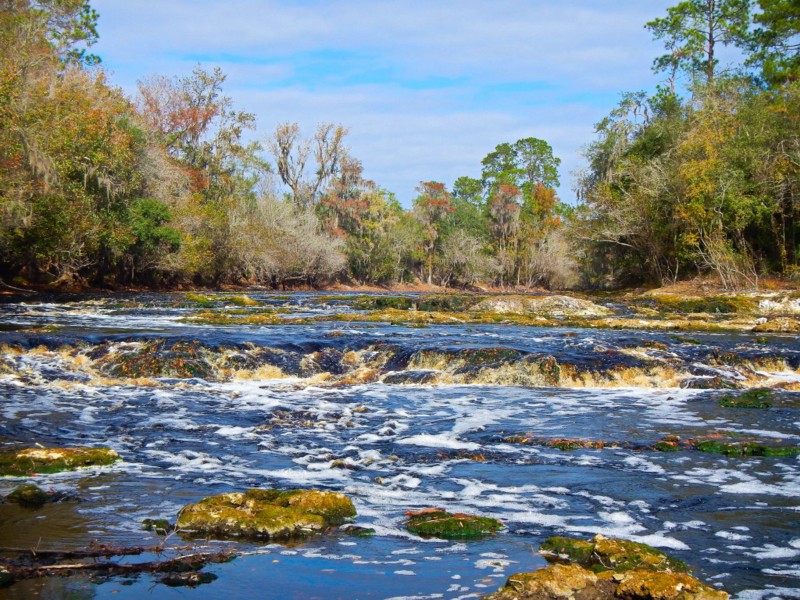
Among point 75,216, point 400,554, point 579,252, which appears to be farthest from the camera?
point 579,252

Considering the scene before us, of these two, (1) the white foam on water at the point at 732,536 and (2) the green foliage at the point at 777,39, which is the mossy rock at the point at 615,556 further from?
(2) the green foliage at the point at 777,39

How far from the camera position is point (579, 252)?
44.1 meters

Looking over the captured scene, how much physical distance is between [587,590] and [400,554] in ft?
4.30

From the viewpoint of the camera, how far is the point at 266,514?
4.67m

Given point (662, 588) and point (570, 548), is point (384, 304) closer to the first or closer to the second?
point (570, 548)

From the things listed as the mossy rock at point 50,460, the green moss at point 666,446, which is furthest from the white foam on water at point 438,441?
the mossy rock at point 50,460

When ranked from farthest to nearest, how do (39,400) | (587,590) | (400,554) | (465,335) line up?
(465,335), (39,400), (400,554), (587,590)

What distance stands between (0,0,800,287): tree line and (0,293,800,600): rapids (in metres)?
12.2

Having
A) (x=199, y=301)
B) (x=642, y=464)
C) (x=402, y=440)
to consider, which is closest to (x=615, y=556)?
(x=642, y=464)

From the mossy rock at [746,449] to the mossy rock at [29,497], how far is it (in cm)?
A: 612

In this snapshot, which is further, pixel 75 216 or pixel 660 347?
pixel 75 216

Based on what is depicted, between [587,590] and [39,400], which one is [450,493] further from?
[39,400]

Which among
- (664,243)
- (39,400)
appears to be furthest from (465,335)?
(664,243)

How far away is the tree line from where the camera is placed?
2636 cm
